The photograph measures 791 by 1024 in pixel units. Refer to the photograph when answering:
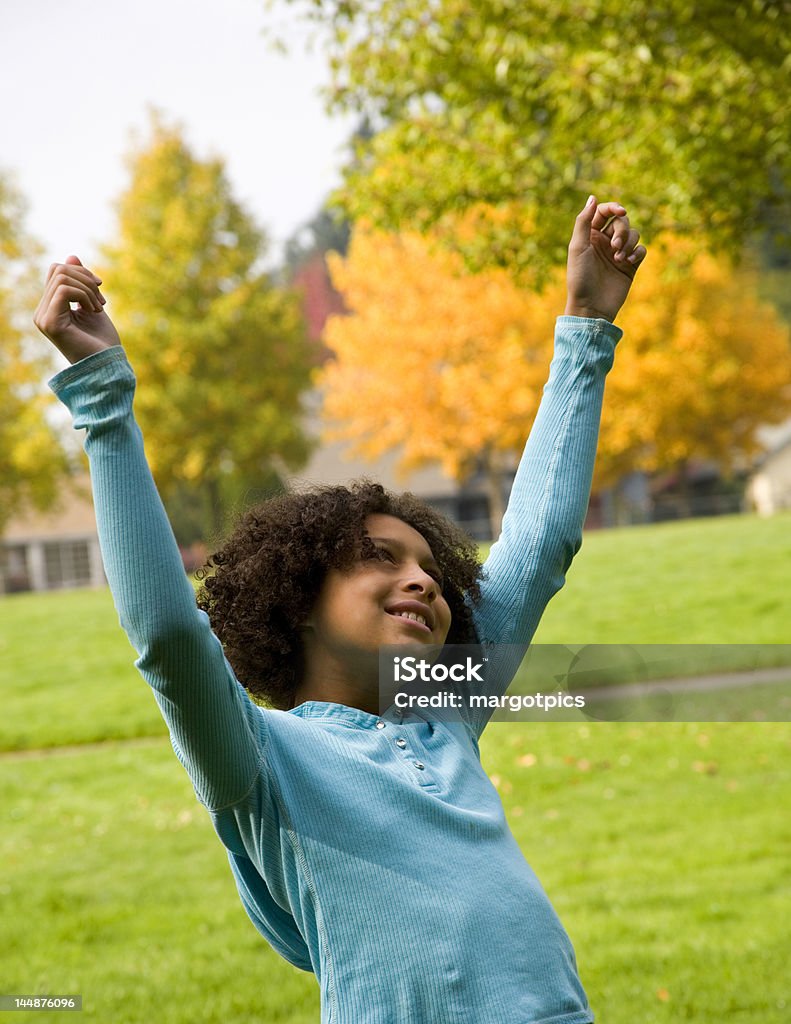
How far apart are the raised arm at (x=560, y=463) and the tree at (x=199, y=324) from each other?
23652mm

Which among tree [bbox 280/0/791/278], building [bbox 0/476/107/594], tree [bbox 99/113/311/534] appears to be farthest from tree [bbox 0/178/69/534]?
tree [bbox 280/0/791/278]

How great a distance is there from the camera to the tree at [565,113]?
5.99 metres

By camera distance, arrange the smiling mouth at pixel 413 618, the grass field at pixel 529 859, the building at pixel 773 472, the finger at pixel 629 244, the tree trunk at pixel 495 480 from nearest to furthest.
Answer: the smiling mouth at pixel 413 618
the finger at pixel 629 244
the grass field at pixel 529 859
the tree trunk at pixel 495 480
the building at pixel 773 472

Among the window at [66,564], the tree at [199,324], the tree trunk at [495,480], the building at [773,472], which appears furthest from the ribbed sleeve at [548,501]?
the building at [773,472]

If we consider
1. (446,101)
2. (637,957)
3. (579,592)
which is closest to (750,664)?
(637,957)

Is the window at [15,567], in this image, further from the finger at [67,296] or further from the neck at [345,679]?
the finger at [67,296]

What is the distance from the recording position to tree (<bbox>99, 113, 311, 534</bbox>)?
2566 centimetres

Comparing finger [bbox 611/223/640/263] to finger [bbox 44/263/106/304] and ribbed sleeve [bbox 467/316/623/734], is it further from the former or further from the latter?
finger [bbox 44/263/106/304]

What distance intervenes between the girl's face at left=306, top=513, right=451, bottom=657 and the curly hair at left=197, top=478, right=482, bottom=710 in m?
0.03

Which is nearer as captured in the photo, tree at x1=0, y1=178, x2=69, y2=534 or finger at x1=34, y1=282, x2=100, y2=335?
finger at x1=34, y1=282, x2=100, y2=335

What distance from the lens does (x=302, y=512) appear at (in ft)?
6.61

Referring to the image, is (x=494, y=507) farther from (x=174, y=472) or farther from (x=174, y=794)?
(x=174, y=794)

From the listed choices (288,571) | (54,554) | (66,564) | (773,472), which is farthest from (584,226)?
(773,472)

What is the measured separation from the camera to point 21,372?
2480cm
